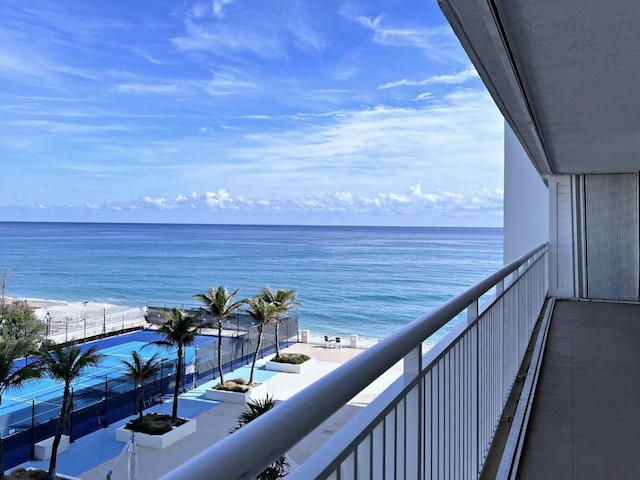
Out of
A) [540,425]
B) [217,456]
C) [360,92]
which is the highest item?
[360,92]

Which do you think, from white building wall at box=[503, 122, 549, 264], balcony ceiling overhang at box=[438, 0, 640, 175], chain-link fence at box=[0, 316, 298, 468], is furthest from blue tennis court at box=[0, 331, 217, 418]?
balcony ceiling overhang at box=[438, 0, 640, 175]

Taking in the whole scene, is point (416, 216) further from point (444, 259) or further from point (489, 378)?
point (489, 378)

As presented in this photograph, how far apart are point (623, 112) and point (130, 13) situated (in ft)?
201

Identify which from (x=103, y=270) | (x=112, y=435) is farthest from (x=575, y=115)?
(x=103, y=270)

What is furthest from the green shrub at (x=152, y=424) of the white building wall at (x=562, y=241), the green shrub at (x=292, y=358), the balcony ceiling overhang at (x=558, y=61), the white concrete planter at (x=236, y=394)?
the balcony ceiling overhang at (x=558, y=61)

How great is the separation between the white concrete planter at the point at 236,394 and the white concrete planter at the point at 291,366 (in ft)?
5.83

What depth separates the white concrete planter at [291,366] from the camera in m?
18.6

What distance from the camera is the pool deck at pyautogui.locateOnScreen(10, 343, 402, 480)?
1128 centimetres

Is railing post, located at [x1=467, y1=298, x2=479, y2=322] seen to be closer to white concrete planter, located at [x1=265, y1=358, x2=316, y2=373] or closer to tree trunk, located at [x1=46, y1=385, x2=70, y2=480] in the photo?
tree trunk, located at [x1=46, y1=385, x2=70, y2=480]

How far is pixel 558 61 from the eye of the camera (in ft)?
9.07

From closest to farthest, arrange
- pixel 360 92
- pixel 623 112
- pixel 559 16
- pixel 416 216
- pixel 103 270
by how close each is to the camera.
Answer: pixel 559 16 < pixel 623 112 < pixel 103 270 < pixel 360 92 < pixel 416 216

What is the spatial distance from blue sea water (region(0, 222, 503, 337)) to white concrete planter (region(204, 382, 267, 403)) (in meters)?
13.2

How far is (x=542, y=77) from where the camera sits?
3.05m

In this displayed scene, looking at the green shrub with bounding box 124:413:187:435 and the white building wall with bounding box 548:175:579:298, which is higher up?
the white building wall with bounding box 548:175:579:298
